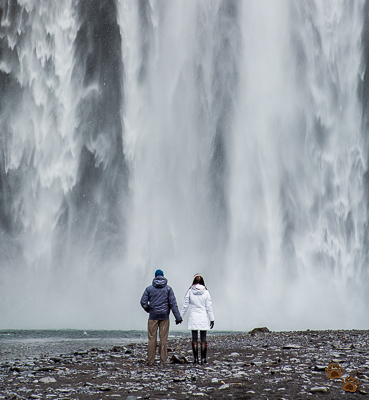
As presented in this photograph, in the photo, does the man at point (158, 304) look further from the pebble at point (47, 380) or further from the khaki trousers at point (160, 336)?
the pebble at point (47, 380)

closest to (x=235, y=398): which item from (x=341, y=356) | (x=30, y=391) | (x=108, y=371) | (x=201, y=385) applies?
(x=201, y=385)

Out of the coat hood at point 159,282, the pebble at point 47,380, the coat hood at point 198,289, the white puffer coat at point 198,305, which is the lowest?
the pebble at point 47,380

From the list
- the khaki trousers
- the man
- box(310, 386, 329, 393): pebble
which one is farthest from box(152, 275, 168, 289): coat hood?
box(310, 386, 329, 393): pebble

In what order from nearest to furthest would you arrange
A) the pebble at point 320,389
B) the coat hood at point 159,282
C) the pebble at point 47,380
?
the pebble at point 320,389
the pebble at point 47,380
the coat hood at point 159,282

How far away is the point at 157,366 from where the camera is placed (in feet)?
40.6

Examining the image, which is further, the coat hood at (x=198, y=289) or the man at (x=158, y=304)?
the man at (x=158, y=304)

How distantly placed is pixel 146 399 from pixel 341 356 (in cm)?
803

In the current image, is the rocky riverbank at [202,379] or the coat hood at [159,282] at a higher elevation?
the coat hood at [159,282]

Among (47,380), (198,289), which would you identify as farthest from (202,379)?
(47,380)

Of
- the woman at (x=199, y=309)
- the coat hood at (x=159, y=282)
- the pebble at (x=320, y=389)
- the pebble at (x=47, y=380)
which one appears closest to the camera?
the pebble at (x=320, y=389)

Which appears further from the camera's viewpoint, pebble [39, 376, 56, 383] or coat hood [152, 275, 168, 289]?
coat hood [152, 275, 168, 289]

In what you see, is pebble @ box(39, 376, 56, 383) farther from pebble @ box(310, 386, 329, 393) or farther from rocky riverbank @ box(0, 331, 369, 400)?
pebble @ box(310, 386, 329, 393)

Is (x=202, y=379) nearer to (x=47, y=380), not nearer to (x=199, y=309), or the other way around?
(x=199, y=309)

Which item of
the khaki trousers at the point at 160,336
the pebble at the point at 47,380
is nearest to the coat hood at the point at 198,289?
the khaki trousers at the point at 160,336
